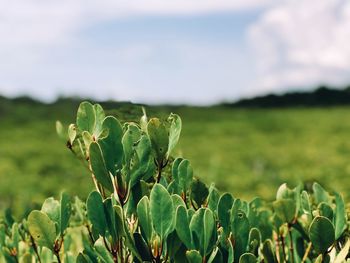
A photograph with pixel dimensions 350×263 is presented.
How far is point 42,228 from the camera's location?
154 cm

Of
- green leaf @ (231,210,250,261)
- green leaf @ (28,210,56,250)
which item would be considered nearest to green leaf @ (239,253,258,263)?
green leaf @ (231,210,250,261)

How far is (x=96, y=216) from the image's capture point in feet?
4.67

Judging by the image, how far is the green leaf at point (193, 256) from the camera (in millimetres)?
1375

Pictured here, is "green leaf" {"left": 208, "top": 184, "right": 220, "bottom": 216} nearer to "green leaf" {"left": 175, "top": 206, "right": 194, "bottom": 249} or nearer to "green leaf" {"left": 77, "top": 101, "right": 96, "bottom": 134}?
"green leaf" {"left": 175, "top": 206, "right": 194, "bottom": 249}

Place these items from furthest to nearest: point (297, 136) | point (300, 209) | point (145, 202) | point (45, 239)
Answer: point (297, 136), point (300, 209), point (45, 239), point (145, 202)

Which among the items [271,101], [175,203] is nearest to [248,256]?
[175,203]

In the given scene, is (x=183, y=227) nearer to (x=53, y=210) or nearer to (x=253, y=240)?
(x=253, y=240)

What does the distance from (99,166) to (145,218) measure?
0.46 ft

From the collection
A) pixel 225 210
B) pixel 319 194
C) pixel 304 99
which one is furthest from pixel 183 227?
pixel 304 99

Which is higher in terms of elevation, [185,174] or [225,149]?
[185,174]

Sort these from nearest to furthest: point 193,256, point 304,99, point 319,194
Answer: point 193,256 → point 319,194 → point 304,99

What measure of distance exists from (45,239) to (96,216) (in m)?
0.19

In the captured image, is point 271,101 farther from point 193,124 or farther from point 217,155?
point 217,155

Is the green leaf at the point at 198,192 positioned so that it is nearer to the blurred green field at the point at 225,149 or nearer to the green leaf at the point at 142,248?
the green leaf at the point at 142,248
